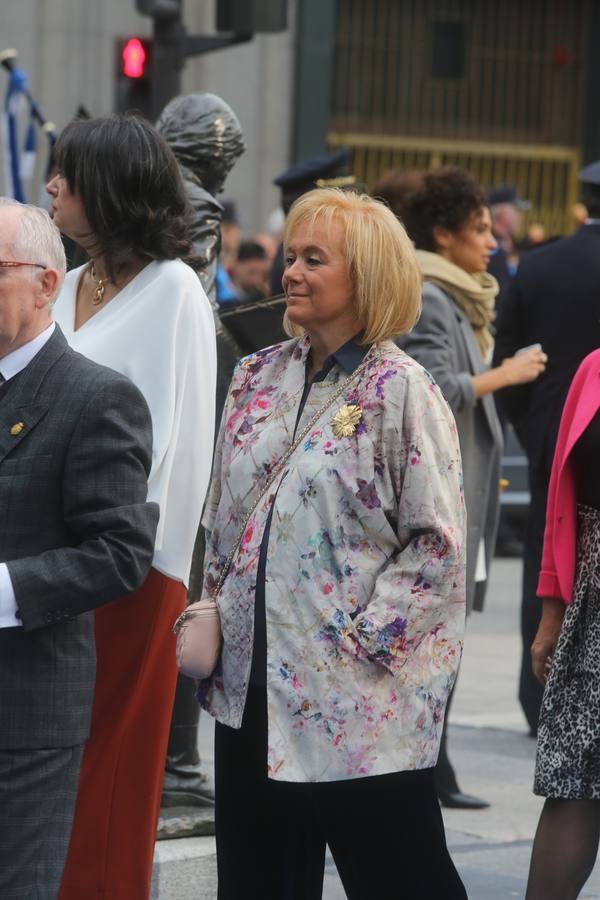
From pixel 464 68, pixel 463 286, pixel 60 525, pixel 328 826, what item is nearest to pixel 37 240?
pixel 60 525

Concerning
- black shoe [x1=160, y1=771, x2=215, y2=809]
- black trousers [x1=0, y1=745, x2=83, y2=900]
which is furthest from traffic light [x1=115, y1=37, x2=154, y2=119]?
black trousers [x1=0, y1=745, x2=83, y2=900]

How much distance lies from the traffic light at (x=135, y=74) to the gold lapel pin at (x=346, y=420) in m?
6.42

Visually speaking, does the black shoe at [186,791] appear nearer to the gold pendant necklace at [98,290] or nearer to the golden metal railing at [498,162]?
the gold pendant necklace at [98,290]

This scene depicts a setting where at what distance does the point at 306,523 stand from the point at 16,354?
24.7 inches

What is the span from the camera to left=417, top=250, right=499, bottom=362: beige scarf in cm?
618

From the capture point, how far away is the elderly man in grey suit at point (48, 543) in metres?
3.29

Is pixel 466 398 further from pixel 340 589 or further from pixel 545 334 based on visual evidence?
pixel 340 589

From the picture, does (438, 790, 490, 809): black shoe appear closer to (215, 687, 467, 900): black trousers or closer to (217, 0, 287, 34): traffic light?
(215, 687, 467, 900): black trousers

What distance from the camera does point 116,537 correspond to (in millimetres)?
3332

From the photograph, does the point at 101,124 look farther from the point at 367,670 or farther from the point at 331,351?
the point at 367,670

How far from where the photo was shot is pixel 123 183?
4.13m

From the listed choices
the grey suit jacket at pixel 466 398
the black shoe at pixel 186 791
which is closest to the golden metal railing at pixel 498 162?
the grey suit jacket at pixel 466 398

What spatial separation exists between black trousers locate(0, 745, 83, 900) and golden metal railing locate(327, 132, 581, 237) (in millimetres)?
17716

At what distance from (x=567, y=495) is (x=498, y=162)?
699 inches
